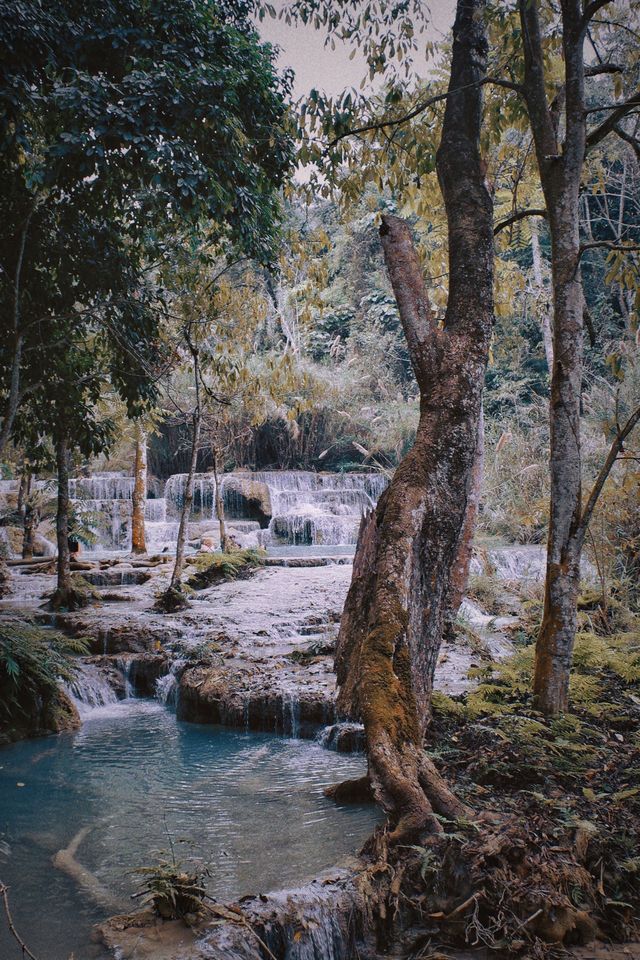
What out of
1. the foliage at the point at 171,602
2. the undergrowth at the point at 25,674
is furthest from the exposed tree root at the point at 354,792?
the foliage at the point at 171,602

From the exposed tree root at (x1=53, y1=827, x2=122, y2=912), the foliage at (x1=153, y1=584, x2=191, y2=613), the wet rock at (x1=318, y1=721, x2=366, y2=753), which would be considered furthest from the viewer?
the foliage at (x1=153, y1=584, x2=191, y2=613)

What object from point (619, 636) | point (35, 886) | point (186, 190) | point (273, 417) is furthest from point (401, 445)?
point (35, 886)

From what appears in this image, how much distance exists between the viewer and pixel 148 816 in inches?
176

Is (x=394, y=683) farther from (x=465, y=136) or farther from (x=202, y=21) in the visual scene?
(x=202, y=21)

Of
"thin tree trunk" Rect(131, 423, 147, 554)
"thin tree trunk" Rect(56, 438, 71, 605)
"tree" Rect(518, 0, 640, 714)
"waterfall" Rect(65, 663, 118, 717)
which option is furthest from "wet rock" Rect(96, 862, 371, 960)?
"thin tree trunk" Rect(131, 423, 147, 554)

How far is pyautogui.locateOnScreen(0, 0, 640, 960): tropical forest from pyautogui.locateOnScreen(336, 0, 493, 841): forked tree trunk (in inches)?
0.7

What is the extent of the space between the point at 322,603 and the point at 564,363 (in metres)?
7.72

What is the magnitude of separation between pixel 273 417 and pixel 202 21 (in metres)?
19.6

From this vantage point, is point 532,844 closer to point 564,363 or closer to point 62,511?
point 564,363

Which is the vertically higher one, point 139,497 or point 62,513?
point 139,497

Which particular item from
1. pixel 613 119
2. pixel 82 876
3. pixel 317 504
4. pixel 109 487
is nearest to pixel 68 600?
pixel 82 876

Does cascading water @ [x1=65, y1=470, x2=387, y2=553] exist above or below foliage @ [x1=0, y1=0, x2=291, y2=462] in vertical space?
below

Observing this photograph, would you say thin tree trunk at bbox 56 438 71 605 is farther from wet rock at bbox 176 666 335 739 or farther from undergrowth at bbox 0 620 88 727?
wet rock at bbox 176 666 335 739

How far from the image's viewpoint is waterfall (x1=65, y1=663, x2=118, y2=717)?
7.36 meters
